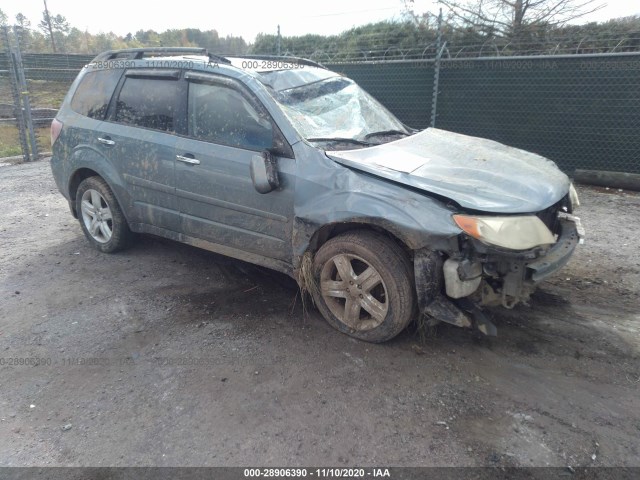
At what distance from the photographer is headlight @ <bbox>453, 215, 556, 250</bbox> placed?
2.82m

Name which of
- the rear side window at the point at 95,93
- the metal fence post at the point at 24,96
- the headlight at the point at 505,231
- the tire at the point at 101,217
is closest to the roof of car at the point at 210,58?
the rear side window at the point at 95,93

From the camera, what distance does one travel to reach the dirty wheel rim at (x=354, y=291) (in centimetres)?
327

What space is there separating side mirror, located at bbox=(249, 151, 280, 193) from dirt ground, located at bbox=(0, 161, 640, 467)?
1.06 metres

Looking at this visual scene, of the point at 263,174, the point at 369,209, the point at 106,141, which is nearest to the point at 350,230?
the point at 369,209

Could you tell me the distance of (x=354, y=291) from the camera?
11.0 feet

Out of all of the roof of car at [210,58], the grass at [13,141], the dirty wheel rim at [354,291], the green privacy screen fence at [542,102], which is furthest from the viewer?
the grass at [13,141]

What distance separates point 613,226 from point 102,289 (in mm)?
5705

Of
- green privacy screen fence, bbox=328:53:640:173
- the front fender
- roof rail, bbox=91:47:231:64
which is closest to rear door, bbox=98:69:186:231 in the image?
roof rail, bbox=91:47:231:64

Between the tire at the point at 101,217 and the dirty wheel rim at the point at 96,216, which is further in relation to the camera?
the dirty wheel rim at the point at 96,216

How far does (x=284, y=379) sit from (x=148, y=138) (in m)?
2.53

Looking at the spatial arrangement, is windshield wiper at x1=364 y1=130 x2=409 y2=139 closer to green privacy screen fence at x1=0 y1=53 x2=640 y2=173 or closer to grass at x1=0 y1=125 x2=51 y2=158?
green privacy screen fence at x1=0 y1=53 x2=640 y2=173

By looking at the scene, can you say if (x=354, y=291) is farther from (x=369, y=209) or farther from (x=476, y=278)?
(x=476, y=278)

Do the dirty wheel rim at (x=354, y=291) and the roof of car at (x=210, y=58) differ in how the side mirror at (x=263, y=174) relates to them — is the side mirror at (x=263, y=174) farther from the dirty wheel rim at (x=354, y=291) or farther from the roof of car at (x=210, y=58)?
the roof of car at (x=210, y=58)

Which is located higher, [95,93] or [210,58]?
[210,58]
